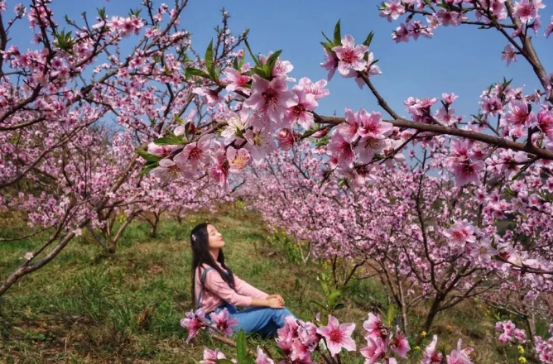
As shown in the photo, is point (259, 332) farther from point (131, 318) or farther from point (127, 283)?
point (127, 283)

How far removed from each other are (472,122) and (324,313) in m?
1.74

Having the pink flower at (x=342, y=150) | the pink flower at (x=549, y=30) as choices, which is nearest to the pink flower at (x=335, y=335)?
the pink flower at (x=342, y=150)

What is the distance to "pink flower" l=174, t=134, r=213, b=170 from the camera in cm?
121

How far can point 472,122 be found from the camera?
8.48ft

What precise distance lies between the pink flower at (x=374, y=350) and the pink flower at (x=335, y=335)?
0.33 feet

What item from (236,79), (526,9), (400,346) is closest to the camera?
(236,79)

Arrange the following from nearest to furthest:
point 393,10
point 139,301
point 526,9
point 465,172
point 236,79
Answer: point 236,79, point 465,172, point 526,9, point 393,10, point 139,301

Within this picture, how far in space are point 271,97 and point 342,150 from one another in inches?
13.9

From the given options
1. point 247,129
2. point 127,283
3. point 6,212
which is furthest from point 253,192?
point 247,129

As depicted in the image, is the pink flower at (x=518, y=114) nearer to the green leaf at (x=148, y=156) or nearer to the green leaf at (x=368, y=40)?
the green leaf at (x=368, y=40)

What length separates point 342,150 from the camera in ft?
4.61

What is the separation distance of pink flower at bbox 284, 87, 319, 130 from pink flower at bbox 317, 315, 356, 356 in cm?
70

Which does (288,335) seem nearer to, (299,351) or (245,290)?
(299,351)

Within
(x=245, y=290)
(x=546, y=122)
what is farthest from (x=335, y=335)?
(x=245, y=290)
